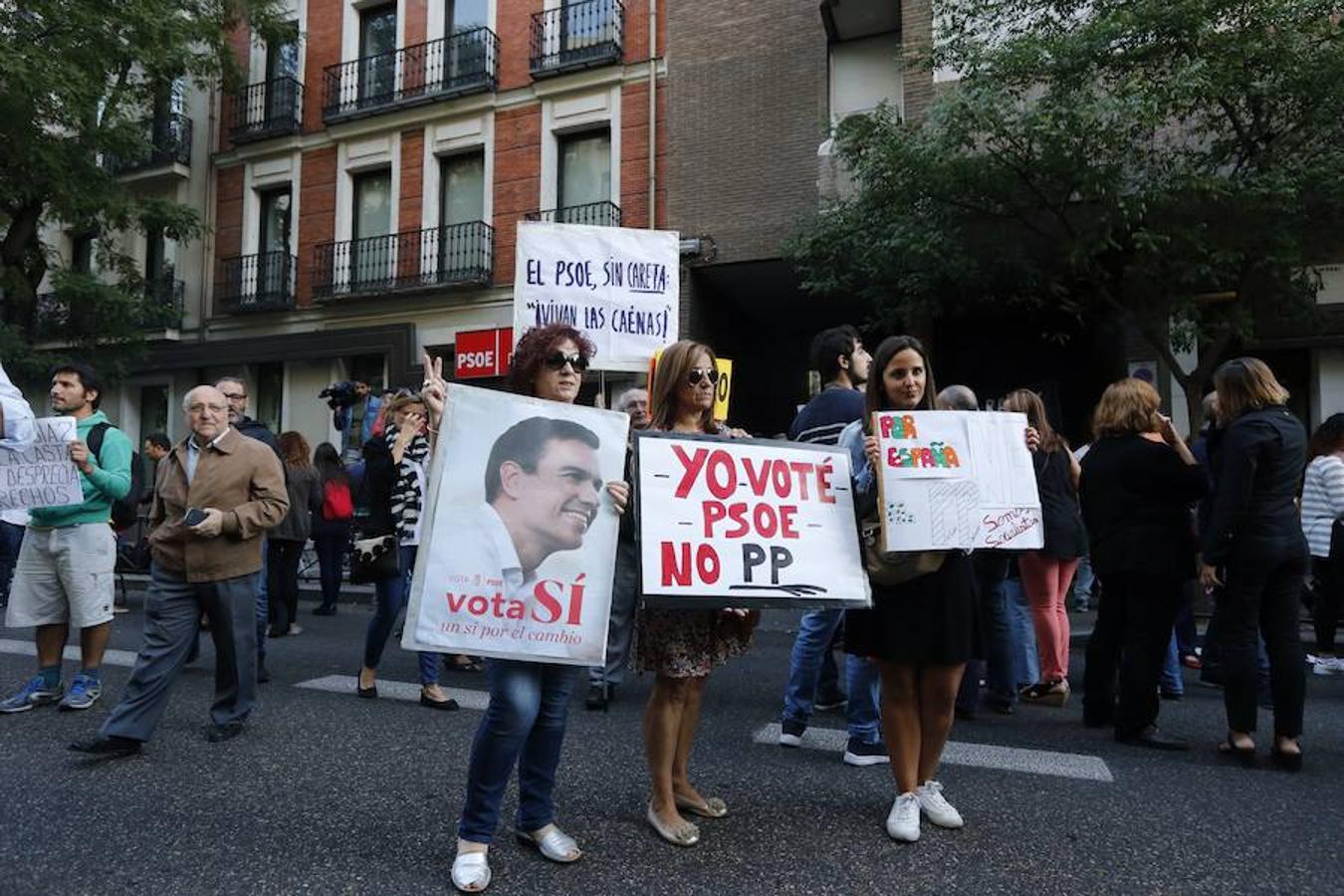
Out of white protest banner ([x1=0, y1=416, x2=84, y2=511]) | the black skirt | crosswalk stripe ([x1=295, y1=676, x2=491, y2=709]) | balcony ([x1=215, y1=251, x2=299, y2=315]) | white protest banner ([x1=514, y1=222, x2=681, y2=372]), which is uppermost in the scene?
balcony ([x1=215, y1=251, x2=299, y2=315])

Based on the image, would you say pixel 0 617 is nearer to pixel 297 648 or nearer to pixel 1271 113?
pixel 297 648

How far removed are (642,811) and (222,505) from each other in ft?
8.04

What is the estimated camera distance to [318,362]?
1697cm

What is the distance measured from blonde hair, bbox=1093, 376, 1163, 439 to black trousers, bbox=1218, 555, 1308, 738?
2.57 feet

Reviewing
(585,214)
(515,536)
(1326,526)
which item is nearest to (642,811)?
(515,536)

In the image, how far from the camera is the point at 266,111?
17766 mm

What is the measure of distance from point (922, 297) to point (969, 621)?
760 centimetres

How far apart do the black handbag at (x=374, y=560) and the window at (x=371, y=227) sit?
12.5 metres

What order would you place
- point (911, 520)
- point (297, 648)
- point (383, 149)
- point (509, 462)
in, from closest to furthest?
point (509, 462) < point (911, 520) < point (297, 648) < point (383, 149)

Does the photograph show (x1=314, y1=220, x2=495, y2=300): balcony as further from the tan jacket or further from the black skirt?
the black skirt

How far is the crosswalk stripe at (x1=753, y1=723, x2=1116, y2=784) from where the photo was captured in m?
3.96

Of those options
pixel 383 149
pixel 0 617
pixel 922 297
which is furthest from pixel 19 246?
pixel 922 297

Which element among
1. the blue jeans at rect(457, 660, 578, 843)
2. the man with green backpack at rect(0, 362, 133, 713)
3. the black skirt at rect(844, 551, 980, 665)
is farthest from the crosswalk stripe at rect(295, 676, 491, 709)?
the black skirt at rect(844, 551, 980, 665)

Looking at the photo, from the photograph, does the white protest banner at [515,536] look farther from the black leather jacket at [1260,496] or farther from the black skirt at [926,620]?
the black leather jacket at [1260,496]
